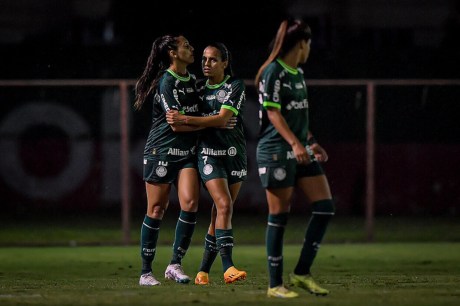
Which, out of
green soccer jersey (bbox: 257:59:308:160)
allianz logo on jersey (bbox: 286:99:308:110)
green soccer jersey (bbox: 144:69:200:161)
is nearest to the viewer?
green soccer jersey (bbox: 257:59:308:160)

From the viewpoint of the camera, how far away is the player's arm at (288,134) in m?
8.46

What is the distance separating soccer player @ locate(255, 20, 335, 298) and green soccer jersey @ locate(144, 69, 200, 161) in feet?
5.16

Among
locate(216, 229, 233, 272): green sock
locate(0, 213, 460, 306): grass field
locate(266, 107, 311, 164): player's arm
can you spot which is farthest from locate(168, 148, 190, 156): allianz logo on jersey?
locate(266, 107, 311, 164): player's arm

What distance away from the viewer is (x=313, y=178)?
8695 mm

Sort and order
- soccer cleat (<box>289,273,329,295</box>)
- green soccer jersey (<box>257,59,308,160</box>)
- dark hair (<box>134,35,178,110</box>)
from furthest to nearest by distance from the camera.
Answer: dark hair (<box>134,35,178,110</box>)
soccer cleat (<box>289,273,329,295</box>)
green soccer jersey (<box>257,59,308,160</box>)

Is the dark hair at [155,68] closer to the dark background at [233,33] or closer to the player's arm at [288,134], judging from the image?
the player's arm at [288,134]

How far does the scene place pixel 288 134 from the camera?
334 inches

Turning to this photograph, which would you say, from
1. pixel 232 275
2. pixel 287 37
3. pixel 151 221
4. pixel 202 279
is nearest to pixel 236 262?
Answer: pixel 202 279

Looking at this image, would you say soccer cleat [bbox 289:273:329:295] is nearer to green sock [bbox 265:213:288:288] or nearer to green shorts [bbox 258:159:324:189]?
green sock [bbox 265:213:288:288]

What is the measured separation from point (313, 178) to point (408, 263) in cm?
454

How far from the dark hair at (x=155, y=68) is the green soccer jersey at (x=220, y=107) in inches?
15.8

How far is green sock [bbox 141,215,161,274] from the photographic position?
10375 mm

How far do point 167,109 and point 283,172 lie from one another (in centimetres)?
186

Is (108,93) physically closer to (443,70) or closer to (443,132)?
(443,132)
